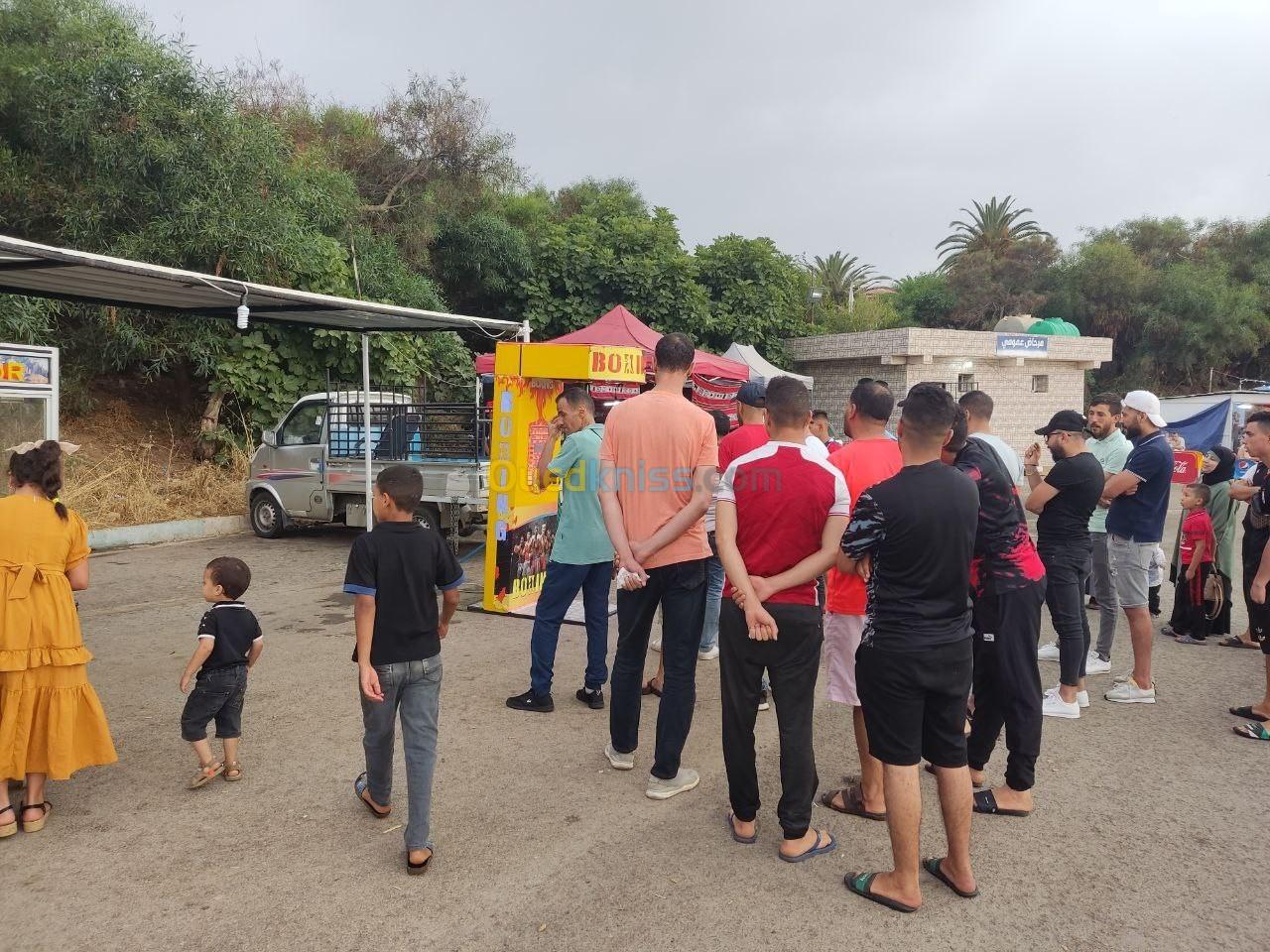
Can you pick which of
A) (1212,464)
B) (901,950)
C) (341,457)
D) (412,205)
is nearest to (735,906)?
(901,950)

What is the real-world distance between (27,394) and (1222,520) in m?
9.25

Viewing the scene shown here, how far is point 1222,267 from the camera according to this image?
33500 millimetres

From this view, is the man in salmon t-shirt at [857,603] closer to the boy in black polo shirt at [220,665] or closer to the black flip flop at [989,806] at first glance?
the black flip flop at [989,806]

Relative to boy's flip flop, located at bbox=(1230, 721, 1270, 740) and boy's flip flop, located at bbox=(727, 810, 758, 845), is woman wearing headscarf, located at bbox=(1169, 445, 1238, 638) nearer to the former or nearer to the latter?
boy's flip flop, located at bbox=(1230, 721, 1270, 740)

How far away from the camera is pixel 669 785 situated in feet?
12.7

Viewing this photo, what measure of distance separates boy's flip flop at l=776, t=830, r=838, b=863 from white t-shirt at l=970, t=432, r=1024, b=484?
1.79 metres

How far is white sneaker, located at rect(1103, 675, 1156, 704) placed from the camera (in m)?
5.22

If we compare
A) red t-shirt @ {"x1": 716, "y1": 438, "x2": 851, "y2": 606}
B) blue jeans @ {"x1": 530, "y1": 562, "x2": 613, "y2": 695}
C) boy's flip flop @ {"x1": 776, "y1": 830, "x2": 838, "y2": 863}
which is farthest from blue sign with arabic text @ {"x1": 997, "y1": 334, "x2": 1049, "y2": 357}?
boy's flip flop @ {"x1": 776, "y1": 830, "x2": 838, "y2": 863}

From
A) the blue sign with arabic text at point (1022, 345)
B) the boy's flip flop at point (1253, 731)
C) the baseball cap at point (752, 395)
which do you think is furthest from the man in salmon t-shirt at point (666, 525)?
the blue sign with arabic text at point (1022, 345)

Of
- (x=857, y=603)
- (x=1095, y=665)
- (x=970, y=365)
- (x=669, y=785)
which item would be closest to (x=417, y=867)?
(x=669, y=785)

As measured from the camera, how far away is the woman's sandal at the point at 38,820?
3510 mm

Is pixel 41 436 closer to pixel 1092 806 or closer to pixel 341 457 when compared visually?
pixel 341 457

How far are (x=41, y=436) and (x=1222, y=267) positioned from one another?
129 ft

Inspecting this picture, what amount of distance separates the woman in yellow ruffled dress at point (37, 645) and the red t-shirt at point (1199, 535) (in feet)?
24.7
